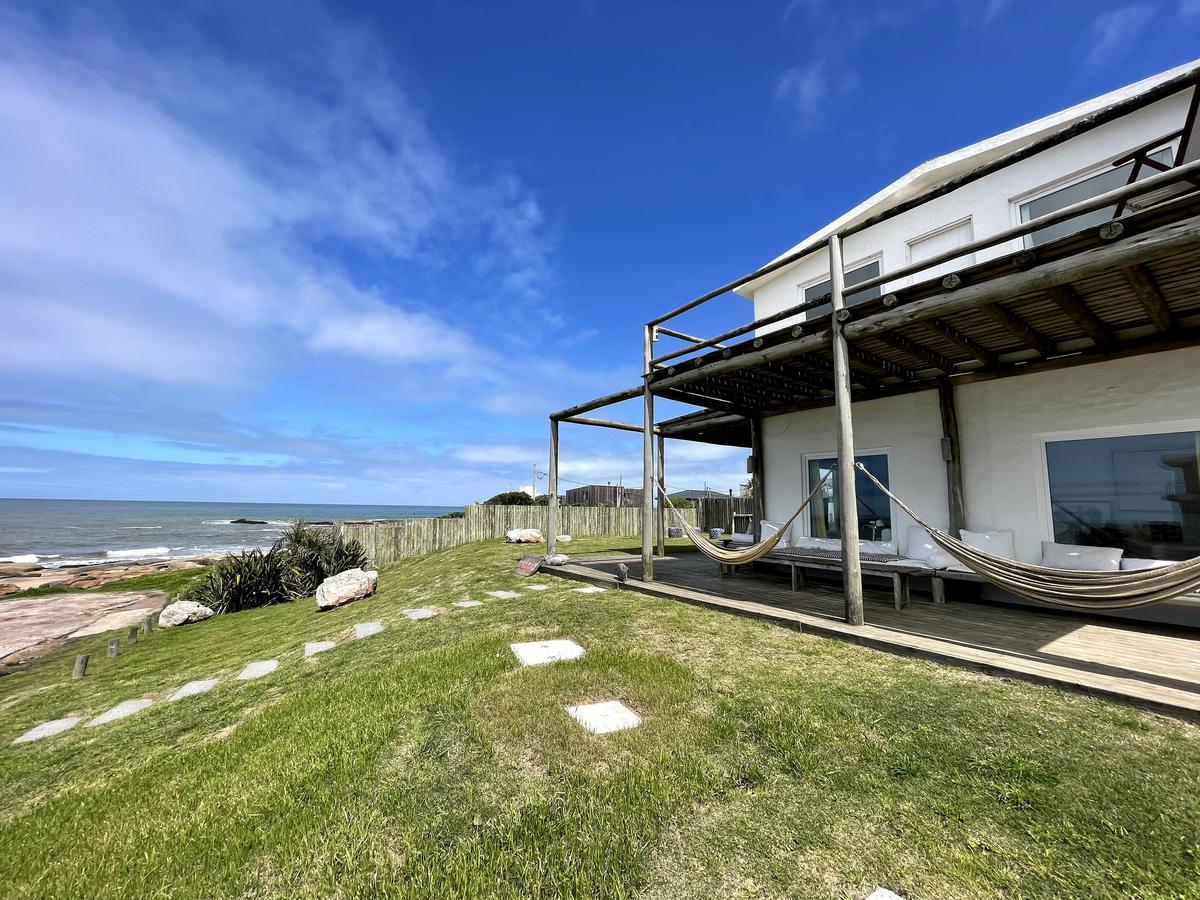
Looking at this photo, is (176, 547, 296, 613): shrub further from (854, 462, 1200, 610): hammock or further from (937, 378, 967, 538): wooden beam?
(937, 378, 967, 538): wooden beam

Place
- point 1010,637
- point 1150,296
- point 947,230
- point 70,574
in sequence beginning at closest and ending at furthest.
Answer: point 1150,296 < point 1010,637 < point 947,230 < point 70,574

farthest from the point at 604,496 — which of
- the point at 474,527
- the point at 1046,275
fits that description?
the point at 1046,275

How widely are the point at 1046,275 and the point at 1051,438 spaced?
2.95 m

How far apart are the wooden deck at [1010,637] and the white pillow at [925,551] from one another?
1.54ft

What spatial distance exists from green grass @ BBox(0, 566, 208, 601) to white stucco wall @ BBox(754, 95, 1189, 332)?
57.2 feet

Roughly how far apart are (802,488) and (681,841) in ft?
21.7

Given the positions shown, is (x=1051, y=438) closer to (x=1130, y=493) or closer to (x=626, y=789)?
(x=1130, y=493)

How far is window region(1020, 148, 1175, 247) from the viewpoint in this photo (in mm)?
5418

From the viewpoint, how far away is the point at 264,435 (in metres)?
117

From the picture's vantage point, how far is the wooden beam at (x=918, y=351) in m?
5.02

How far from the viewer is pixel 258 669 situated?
461 centimetres

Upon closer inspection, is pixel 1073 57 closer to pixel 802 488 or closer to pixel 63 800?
pixel 802 488

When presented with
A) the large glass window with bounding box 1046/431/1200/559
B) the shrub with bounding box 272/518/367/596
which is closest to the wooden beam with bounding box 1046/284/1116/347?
the large glass window with bounding box 1046/431/1200/559

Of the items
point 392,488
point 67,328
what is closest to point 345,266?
point 67,328
